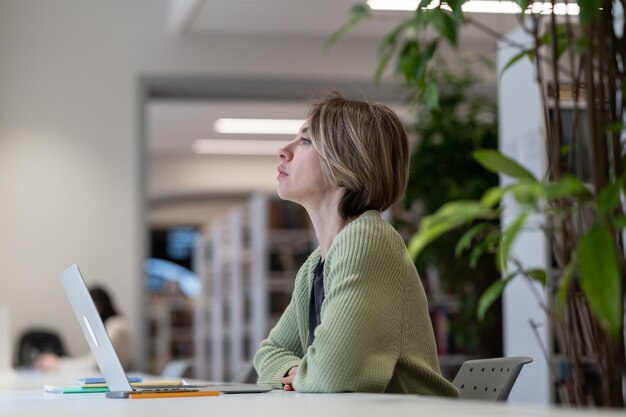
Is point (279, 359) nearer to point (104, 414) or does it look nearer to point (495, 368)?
point (495, 368)

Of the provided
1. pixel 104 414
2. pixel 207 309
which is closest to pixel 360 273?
pixel 104 414

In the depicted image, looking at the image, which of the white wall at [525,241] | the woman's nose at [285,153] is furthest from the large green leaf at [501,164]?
the white wall at [525,241]

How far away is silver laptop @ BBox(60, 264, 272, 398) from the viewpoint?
80.6 inches

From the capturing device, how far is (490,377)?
2.44 metres

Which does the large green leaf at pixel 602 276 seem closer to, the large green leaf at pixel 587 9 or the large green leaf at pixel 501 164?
the large green leaf at pixel 501 164

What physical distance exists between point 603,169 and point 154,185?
12302 millimetres

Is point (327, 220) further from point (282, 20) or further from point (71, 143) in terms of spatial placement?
point (71, 143)

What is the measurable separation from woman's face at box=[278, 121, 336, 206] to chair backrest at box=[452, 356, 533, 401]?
0.56 metres

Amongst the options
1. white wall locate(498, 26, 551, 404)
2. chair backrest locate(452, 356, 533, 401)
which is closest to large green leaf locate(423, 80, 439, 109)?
chair backrest locate(452, 356, 533, 401)

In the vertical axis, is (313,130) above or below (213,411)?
above

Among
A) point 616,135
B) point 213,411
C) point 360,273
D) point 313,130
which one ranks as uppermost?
point 313,130

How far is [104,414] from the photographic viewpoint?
1.57 m

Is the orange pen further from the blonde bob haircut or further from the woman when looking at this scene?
the blonde bob haircut

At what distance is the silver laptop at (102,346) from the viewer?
2.05 metres
